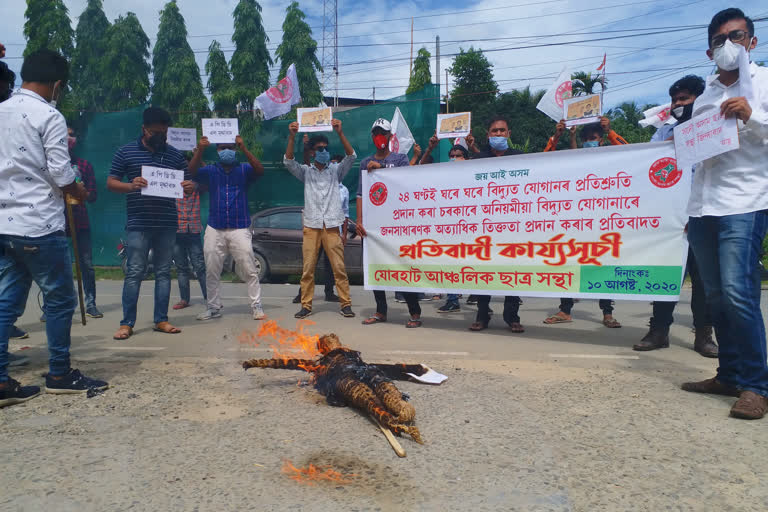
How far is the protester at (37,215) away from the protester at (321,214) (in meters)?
3.07

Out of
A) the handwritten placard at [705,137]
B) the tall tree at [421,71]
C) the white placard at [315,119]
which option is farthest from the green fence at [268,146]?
the tall tree at [421,71]

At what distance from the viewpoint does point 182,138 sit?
24.1ft

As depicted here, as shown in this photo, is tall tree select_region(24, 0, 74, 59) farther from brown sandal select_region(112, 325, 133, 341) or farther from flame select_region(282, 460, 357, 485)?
flame select_region(282, 460, 357, 485)

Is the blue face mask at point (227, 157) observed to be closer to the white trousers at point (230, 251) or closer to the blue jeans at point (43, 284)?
the white trousers at point (230, 251)

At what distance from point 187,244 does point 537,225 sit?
15.6 ft

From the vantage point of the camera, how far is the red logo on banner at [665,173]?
459 centimetres

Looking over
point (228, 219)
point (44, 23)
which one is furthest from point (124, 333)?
point (44, 23)

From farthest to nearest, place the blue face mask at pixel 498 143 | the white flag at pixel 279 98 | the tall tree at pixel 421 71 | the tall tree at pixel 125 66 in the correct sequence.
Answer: the tall tree at pixel 421 71
the tall tree at pixel 125 66
the white flag at pixel 279 98
the blue face mask at pixel 498 143

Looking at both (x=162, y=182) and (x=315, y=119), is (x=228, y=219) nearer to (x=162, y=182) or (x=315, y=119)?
(x=162, y=182)

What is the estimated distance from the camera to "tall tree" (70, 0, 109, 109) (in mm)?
22062

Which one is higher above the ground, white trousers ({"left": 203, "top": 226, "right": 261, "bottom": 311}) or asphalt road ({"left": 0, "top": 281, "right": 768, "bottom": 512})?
white trousers ({"left": 203, "top": 226, "right": 261, "bottom": 311})

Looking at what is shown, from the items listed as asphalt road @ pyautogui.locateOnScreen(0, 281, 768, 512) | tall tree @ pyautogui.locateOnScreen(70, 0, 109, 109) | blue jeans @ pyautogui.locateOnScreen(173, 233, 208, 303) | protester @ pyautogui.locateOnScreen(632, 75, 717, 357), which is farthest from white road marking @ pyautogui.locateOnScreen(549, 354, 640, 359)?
tall tree @ pyautogui.locateOnScreen(70, 0, 109, 109)

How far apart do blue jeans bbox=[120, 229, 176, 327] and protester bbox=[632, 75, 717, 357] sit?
458 cm

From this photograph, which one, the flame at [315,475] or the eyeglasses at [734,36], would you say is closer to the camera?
the flame at [315,475]
